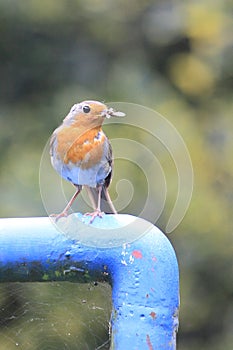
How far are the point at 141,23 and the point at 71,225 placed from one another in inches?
124

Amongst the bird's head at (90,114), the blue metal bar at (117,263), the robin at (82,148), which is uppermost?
the bird's head at (90,114)

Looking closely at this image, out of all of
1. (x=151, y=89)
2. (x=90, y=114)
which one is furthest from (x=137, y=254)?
(x=151, y=89)

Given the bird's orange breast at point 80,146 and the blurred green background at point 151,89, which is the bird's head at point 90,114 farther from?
the blurred green background at point 151,89

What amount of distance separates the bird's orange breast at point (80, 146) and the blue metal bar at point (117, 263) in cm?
50

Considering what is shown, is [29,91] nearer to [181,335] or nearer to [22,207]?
[22,207]

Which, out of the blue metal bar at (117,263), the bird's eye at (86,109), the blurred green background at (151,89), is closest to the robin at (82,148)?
the bird's eye at (86,109)

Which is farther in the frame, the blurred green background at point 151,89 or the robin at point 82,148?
the blurred green background at point 151,89

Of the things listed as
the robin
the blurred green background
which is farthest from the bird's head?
the blurred green background

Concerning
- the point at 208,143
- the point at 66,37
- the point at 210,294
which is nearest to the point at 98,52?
the point at 66,37

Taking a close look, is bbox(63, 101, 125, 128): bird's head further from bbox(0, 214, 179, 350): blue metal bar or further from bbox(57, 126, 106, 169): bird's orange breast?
bbox(0, 214, 179, 350): blue metal bar

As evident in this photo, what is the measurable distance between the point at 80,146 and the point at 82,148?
12 mm

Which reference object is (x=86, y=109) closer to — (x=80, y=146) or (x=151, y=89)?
(x=80, y=146)

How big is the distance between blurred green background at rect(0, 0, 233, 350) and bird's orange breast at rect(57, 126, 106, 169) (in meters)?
1.68

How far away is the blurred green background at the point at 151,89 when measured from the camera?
403 centimetres
